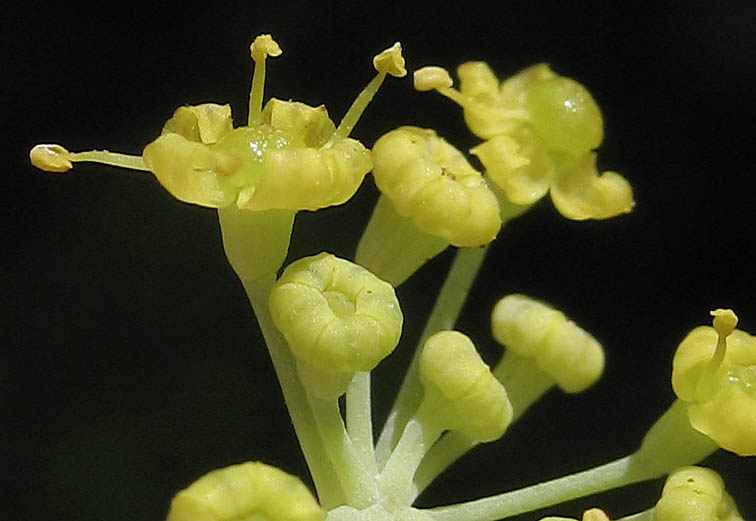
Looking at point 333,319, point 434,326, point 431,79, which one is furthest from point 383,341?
point 431,79

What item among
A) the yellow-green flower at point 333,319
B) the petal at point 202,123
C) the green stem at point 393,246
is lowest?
the yellow-green flower at point 333,319

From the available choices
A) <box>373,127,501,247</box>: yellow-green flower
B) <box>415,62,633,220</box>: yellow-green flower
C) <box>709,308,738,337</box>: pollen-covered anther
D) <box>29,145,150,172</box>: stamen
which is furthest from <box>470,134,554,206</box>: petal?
<box>29,145,150,172</box>: stamen

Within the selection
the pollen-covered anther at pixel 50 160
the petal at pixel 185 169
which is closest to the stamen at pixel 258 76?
the petal at pixel 185 169

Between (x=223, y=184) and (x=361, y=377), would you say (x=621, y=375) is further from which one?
(x=223, y=184)

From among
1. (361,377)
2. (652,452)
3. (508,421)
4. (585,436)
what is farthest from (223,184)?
(585,436)

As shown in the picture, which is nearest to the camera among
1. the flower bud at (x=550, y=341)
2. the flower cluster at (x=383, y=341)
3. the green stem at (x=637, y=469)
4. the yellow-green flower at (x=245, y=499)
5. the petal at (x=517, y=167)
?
the yellow-green flower at (x=245, y=499)

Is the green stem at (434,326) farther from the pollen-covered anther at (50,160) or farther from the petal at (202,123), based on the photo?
the pollen-covered anther at (50,160)

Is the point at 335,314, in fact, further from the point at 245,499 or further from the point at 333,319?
the point at 245,499
